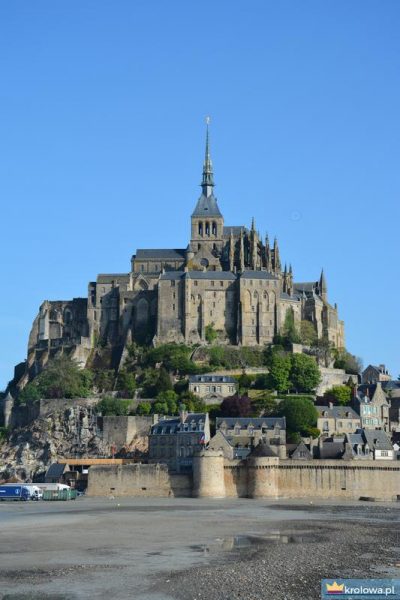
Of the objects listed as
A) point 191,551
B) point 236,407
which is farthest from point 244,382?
point 191,551

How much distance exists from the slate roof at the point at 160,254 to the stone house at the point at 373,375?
24.2 metres

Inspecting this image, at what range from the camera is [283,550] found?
134ft

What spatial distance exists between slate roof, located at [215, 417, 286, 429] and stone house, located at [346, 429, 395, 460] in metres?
6.39

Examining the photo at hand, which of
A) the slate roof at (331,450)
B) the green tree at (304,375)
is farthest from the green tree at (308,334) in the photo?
the slate roof at (331,450)

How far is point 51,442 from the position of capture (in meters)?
88.4

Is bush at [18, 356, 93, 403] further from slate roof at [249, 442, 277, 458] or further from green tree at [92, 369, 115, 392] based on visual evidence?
slate roof at [249, 442, 277, 458]

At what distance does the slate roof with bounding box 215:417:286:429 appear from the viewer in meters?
82.5

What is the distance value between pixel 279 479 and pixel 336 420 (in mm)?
15790

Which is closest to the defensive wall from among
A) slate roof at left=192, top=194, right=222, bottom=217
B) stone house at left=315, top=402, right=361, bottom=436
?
stone house at left=315, top=402, right=361, bottom=436

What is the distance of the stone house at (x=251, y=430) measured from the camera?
3177 inches

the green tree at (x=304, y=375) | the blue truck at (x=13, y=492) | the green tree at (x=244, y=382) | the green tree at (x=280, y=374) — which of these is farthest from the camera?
the green tree at (x=244, y=382)

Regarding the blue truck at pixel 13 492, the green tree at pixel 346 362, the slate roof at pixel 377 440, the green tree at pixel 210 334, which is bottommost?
the blue truck at pixel 13 492

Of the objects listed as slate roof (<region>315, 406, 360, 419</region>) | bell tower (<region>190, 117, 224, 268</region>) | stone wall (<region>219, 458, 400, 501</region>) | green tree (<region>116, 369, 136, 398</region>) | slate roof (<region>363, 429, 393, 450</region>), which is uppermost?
bell tower (<region>190, 117, 224, 268</region>)

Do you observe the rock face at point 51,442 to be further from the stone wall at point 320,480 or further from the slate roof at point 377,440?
the slate roof at point 377,440
